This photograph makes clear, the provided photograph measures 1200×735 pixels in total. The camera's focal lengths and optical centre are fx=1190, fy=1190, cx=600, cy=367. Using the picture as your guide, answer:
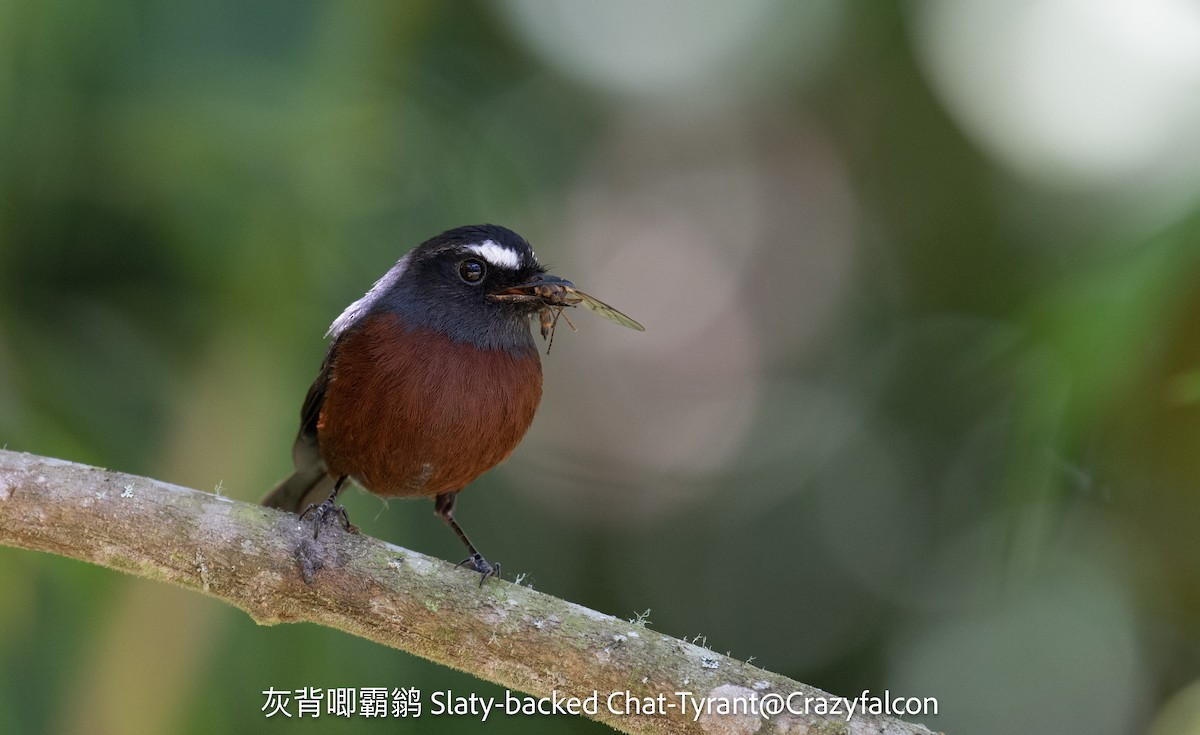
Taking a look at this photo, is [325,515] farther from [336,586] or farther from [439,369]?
[439,369]

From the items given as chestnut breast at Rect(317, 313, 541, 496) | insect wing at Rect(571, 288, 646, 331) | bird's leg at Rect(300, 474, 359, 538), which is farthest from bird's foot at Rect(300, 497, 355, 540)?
insect wing at Rect(571, 288, 646, 331)

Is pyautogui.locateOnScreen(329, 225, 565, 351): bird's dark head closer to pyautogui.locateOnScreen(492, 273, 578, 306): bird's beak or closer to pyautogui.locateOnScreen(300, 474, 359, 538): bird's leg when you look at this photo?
pyautogui.locateOnScreen(492, 273, 578, 306): bird's beak

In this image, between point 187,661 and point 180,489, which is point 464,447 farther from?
point 187,661

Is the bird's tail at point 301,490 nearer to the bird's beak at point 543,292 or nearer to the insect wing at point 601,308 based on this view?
the bird's beak at point 543,292

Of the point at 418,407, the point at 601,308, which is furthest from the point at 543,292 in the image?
the point at 418,407

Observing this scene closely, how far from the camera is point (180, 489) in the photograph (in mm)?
3752

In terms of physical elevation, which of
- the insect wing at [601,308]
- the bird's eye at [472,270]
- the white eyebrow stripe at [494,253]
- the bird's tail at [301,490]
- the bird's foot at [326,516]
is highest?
the white eyebrow stripe at [494,253]

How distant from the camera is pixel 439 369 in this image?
14.6 feet

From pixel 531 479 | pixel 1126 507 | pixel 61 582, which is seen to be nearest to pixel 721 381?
pixel 531 479

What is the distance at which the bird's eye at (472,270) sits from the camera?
4.78m

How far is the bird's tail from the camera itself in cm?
516

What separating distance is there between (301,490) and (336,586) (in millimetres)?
1597

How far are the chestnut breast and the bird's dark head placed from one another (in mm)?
81

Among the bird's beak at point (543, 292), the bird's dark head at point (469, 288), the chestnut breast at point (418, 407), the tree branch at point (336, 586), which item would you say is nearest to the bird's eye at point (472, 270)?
the bird's dark head at point (469, 288)
